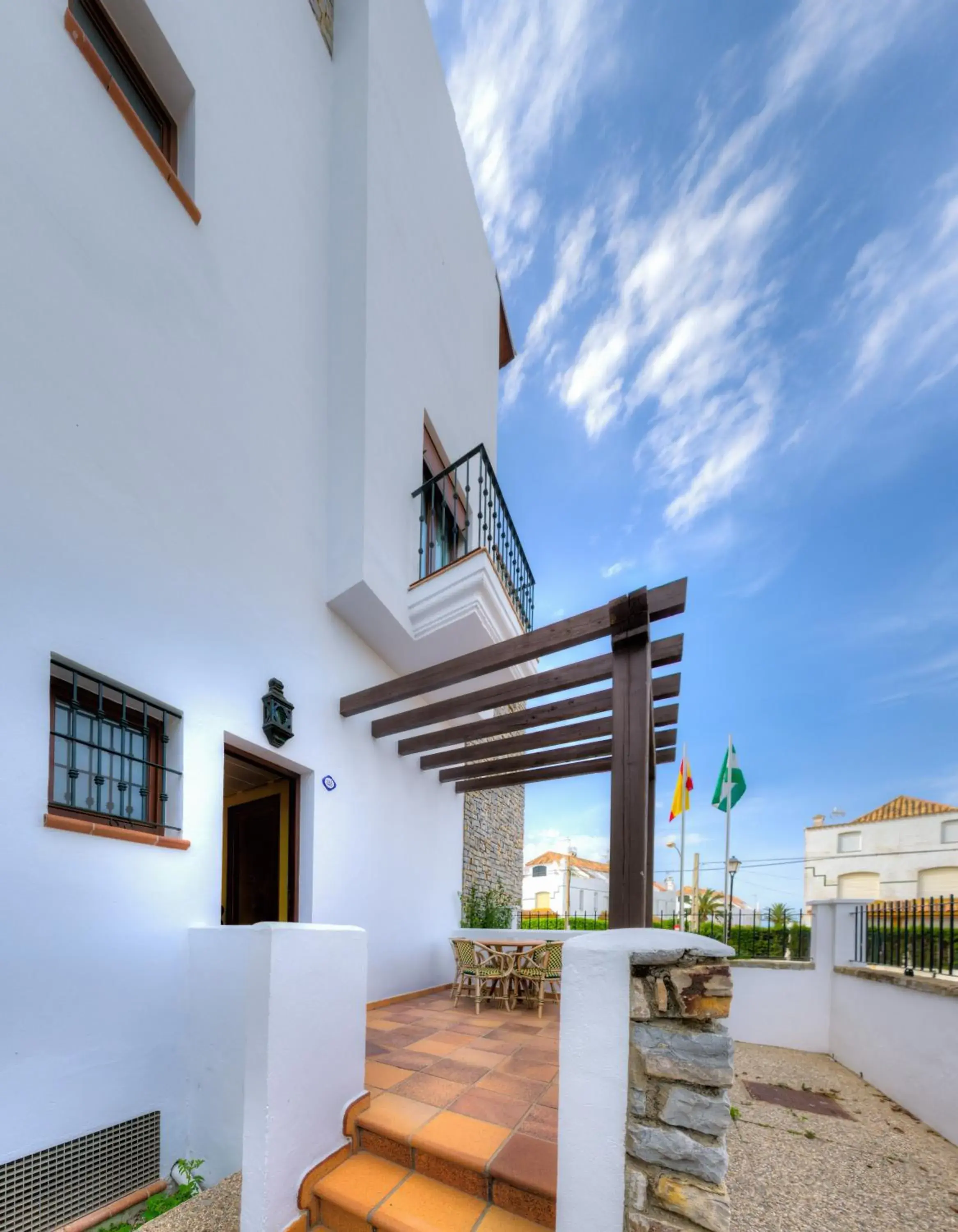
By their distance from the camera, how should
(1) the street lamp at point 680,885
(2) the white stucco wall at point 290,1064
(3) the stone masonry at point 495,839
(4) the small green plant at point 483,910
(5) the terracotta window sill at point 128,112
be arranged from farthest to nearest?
1. (1) the street lamp at point 680,885
2. (3) the stone masonry at point 495,839
3. (4) the small green plant at point 483,910
4. (5) the terracotta window sill at point 128,112
5. (2) the white stucco wall at point 290,1064

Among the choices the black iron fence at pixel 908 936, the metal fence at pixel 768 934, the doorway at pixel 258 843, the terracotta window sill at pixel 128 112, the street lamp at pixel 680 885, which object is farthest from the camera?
the street lamp at pixel 680 885

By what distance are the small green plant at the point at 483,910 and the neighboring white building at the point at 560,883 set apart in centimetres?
1332

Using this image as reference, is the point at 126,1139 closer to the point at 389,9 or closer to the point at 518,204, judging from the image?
the point at 389,9

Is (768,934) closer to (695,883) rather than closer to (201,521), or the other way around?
(695,883)

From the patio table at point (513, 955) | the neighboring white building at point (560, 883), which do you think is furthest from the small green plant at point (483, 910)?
the neighboring white building at point (560, 883)

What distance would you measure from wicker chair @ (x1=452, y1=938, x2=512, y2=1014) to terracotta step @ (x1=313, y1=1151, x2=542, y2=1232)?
2862 millimetres

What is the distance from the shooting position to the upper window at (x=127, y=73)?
10.6ft

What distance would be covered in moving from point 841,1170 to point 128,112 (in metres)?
7.54

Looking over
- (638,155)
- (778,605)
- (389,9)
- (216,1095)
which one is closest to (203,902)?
(216,1095)

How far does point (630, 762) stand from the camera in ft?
10.2

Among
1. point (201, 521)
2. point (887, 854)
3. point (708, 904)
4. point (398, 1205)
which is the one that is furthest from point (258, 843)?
A: point (887, 854)

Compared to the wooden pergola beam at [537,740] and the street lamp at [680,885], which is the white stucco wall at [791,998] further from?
the wooden pergola beam at [537,740]

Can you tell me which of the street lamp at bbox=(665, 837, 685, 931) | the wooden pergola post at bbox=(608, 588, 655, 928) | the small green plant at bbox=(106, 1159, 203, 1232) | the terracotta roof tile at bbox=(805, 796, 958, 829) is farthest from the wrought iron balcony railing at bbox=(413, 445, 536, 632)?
the terracotta roof tile at bbox=(805, 796, 958, 829)

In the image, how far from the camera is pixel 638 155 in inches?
486
